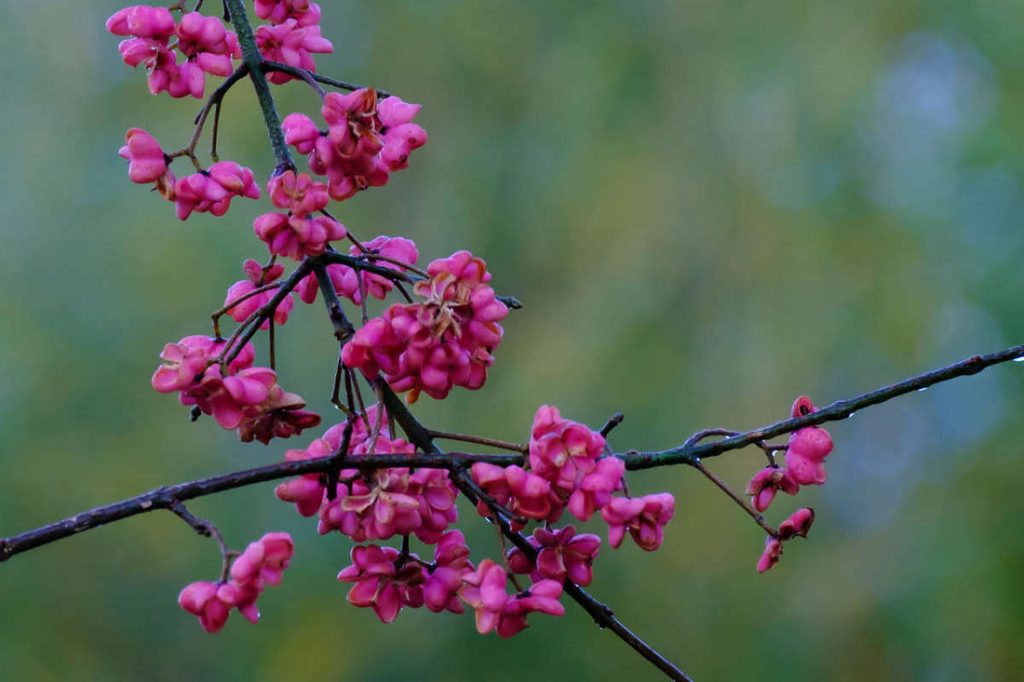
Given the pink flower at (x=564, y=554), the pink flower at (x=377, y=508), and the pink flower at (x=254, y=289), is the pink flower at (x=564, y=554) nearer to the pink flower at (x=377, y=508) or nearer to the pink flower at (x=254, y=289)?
the pink flower at (x=377, y=508)

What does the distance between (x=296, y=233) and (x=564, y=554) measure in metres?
0.24

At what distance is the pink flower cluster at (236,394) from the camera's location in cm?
72

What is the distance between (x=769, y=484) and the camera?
77 cm

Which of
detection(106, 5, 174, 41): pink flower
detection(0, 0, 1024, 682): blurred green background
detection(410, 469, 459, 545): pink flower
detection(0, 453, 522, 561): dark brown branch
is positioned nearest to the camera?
detection(0, 453, 522, 561): dark brown branch

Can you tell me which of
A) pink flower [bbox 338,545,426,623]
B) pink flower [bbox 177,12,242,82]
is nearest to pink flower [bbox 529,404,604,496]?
pink flower [bbox 338,545,426,623]

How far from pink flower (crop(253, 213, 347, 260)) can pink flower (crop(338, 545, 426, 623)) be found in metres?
0.17

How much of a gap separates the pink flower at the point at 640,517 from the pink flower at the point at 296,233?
0.73 ft

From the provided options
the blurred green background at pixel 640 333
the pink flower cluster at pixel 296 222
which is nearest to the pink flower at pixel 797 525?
the pink flower cluster at pixel 296 222

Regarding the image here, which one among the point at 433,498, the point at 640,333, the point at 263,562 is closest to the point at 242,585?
the point at 263,562

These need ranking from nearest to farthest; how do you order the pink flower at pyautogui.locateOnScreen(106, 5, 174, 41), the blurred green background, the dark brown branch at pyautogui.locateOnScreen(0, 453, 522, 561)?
the dark brown branch at pyautogui.locateOnScreen(0, 453, 522, 561)
the pink flower at pyautogui.locateOnScreen(106, 5, 174, 41)
the blurred green background

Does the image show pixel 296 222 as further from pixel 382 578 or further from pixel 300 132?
pixel 382 578

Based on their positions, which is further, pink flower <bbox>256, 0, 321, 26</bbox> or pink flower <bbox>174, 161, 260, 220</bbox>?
pink flower <bbox>256, 0, 321, 26</bbox>

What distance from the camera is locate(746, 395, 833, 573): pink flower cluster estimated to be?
2.48 ft

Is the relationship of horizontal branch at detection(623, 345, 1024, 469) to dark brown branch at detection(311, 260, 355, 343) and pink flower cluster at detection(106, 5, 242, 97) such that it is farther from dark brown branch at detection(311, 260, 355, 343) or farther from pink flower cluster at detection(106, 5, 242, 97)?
pink flower cluster at detection(106, 5, 242, 97)
